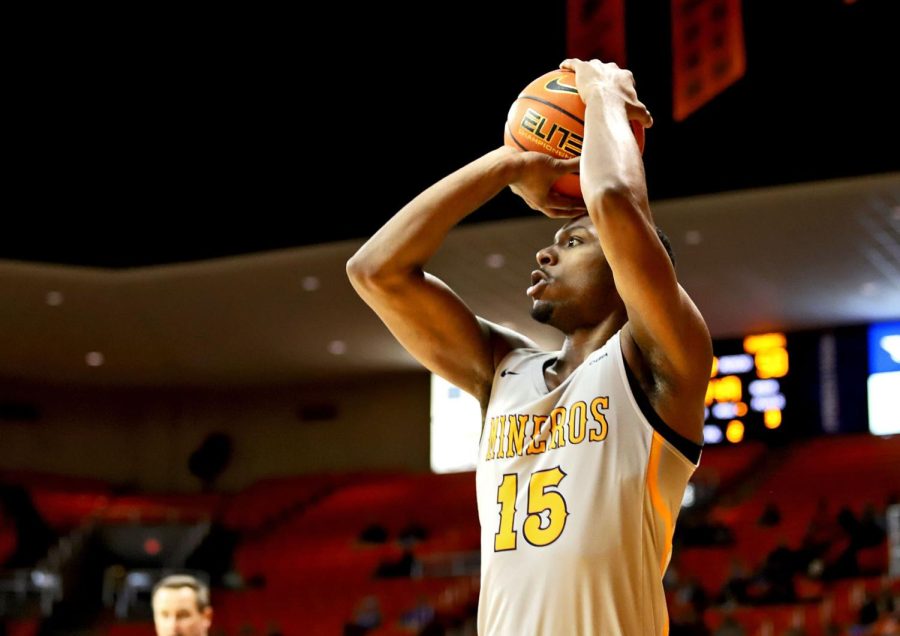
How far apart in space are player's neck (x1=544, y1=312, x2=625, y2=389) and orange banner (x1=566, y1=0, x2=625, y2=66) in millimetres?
7372

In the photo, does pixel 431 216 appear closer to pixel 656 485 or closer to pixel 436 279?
pixel 436 279

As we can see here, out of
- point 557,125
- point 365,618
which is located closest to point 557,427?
point 557,125

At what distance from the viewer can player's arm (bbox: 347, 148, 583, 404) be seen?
2426 millimetres

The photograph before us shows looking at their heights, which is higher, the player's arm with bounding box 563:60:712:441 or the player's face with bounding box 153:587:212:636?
the player's arm with bounding box 563:60:712:441

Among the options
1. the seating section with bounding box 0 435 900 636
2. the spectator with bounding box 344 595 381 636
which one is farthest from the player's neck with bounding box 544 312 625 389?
the spectator with bounding box 344 595 381 636

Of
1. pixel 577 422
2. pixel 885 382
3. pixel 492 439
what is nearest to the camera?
pixel 577 422

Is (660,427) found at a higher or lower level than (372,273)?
lower

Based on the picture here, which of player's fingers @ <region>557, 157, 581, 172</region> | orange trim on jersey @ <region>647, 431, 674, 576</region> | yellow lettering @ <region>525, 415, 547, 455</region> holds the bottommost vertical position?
orange trim on jersey @ <region>647, 431, 674, 576</region>

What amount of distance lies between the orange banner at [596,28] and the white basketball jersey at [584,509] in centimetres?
760

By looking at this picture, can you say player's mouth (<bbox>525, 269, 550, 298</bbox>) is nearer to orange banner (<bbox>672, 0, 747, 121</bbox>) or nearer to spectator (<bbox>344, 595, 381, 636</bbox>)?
orange banner (<bbox>672, 0, 747, 121</bbox>)

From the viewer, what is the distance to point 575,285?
243 cm

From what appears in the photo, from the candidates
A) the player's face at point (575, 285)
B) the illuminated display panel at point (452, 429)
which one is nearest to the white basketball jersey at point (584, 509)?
the player's face at point (575, 285)

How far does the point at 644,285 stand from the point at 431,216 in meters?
0.50

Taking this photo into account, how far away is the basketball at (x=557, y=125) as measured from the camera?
2.54m
